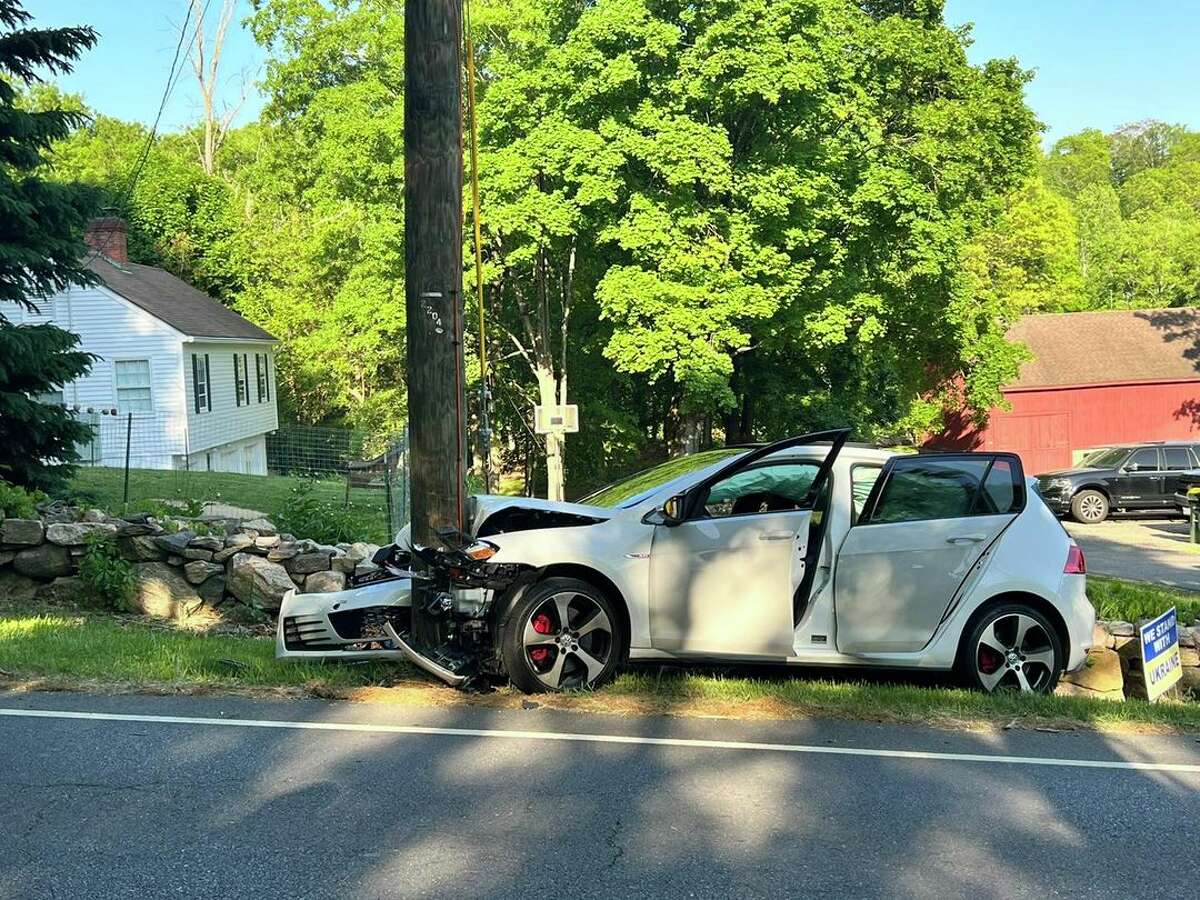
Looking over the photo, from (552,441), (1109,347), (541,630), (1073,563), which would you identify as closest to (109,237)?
(552,441)

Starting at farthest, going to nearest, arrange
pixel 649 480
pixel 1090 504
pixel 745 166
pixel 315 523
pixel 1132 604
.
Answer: pixel 1090 504 < pixel 745 166 < pixel 315 523 < pixel 1132 604 < pixel 649 480

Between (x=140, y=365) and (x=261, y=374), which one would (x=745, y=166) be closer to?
(x=140, y=365)

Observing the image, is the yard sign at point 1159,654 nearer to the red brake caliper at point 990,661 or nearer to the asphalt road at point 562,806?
the red brake caliper at point 990,661

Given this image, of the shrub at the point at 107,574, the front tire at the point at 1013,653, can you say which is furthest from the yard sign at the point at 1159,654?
the shrub at the point at 107,574

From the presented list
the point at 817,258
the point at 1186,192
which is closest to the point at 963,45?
the point at 817,258

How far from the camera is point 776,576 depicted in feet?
21.6

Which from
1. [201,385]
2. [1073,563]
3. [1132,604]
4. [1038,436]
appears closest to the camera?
[1073,563]

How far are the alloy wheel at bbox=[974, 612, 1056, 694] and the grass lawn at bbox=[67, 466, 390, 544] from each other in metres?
8.39

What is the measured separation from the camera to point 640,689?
670 cm

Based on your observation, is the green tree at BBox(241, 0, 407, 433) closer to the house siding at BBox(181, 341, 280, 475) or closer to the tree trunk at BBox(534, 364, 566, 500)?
the house siding at BBox(181, 341, 280, 475)

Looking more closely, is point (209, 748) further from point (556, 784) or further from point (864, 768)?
point (864, 768)

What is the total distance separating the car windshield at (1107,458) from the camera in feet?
88.2

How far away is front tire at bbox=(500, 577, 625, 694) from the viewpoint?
6.49 meters

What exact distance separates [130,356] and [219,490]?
1062 centimetres
